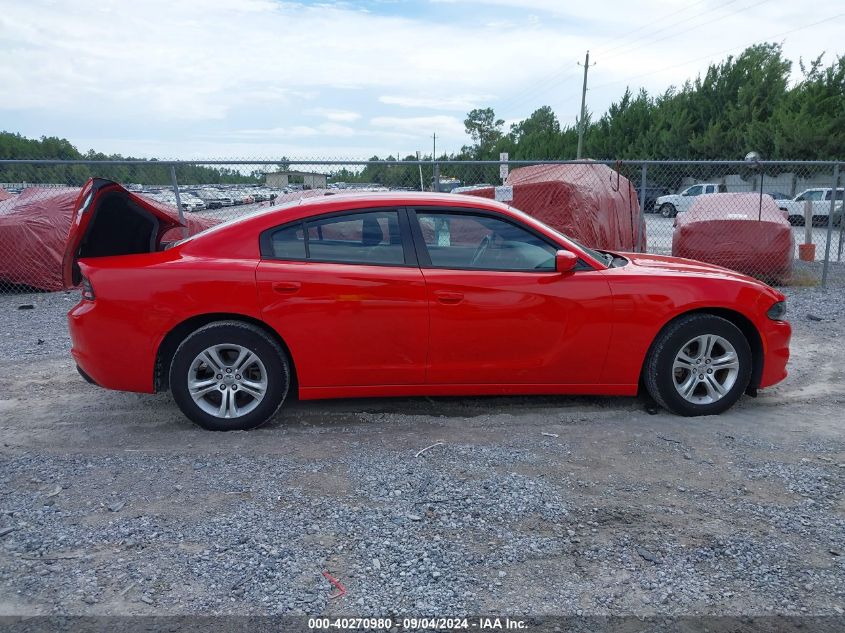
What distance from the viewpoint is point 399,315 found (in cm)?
431

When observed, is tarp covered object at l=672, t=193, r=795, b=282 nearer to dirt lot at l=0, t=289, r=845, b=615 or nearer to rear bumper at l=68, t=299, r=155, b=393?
dirt lot at l=0, t=289, r=845, b=615

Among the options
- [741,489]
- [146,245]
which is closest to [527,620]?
[741,489]

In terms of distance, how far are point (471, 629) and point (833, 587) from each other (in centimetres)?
152

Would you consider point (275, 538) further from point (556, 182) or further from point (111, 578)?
point (556, 182)

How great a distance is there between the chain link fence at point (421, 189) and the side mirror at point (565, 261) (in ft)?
13.4

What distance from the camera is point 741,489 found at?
3539 millimetres

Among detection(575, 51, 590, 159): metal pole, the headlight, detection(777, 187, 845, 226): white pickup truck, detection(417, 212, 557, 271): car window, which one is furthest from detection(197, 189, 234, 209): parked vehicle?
detection(575, 51, 590, 159): metal pole

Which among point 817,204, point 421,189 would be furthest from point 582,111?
point 421,189

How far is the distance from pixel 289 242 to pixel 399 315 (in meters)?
0.89

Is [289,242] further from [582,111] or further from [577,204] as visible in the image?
[582,111]

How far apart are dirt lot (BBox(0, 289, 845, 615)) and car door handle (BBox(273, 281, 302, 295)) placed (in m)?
0.94

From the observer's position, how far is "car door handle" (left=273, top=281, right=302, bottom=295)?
14.0 ft

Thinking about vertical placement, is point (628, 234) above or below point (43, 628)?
above

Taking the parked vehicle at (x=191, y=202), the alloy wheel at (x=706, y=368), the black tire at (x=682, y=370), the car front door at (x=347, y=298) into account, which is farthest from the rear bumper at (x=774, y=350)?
the parked vehicle at (x=191, y=202)
